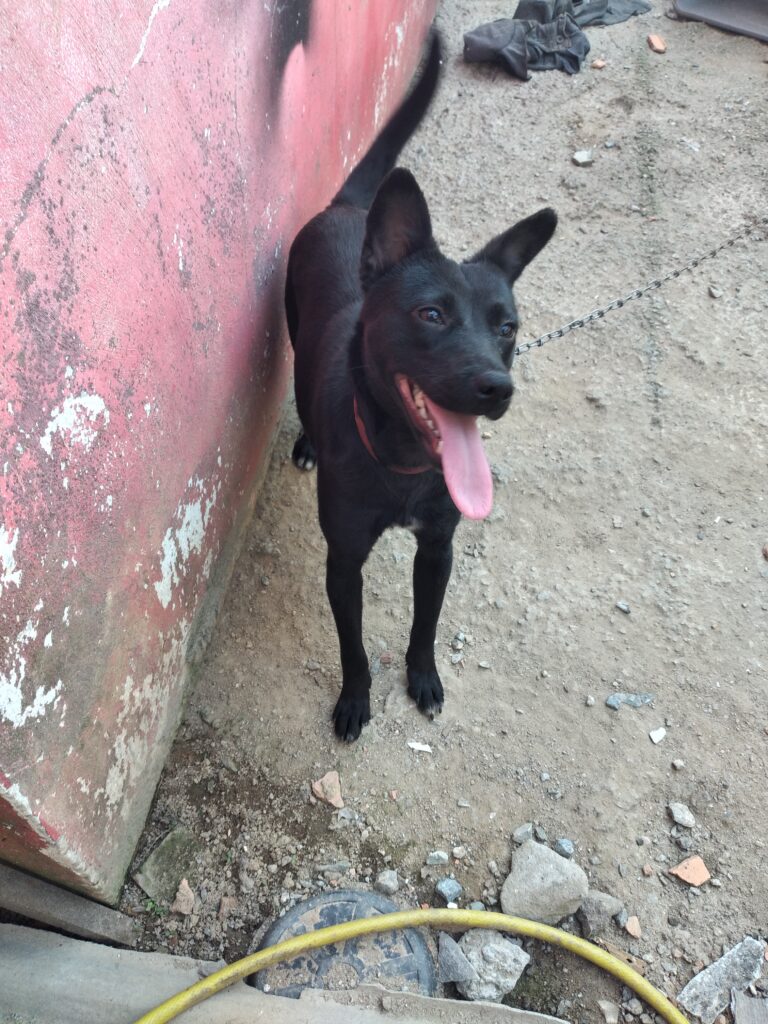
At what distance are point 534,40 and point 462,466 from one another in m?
4.83

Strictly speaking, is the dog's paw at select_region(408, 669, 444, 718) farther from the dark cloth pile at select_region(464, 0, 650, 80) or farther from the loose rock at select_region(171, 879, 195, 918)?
the dark cloth pile at select_region(464, 0, 650, 80)

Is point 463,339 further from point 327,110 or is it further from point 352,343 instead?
point 327,110

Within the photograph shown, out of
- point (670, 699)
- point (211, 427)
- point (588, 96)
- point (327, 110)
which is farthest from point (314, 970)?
point (588, 96)

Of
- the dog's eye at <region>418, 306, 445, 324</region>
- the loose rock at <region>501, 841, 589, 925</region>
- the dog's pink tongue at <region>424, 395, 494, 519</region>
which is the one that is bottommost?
the loose rock at <region>501, 841, 589, 925</region>

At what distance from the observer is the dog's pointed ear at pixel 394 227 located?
1.93 m

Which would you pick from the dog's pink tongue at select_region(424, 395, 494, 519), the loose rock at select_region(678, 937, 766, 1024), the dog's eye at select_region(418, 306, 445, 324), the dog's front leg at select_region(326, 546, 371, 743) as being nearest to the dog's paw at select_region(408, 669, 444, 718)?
the dog's front leg at select_region(326, 546, 371, 743)

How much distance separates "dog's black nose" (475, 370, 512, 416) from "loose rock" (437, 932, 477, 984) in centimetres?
135

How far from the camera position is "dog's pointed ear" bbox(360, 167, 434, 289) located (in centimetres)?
193

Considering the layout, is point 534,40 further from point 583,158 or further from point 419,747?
point 419,747

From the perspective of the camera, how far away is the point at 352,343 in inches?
82.8

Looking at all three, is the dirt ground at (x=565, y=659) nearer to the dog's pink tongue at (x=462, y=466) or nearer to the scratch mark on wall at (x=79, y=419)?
the dog's pink tongue at (x=462, y=466)

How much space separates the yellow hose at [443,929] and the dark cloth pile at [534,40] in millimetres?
5250

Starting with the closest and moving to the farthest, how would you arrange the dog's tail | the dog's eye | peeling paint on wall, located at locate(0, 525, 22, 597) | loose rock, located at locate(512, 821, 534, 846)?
peeling paint on wall, located at locate(0, 525, 22, 597)
the dog's eye
loose rock, located at locate(512, 821, 534, 846)
the dog's tail

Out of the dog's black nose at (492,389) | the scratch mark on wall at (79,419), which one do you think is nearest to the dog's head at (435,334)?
the dog's black nose at (492,389)
